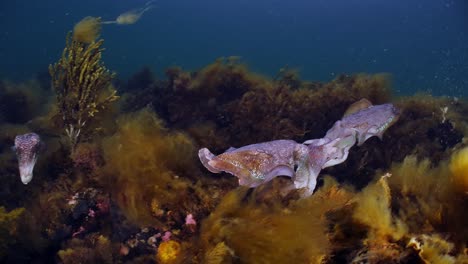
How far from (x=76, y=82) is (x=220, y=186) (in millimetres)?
2752

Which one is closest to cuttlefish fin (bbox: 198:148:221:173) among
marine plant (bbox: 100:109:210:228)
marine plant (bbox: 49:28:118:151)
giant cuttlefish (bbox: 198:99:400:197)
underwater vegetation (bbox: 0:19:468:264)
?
giant cuttlefish (bbox: 198:99:400:197)

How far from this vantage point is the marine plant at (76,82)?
460 cm

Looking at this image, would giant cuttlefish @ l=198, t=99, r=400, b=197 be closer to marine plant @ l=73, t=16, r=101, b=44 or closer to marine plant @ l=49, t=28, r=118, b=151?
marine plant @ l=49, t=28, r=118, b=151

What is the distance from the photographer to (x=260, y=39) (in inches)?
3703

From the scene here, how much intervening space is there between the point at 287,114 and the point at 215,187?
2.41 metres

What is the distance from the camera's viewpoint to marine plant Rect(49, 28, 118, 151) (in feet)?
15.1

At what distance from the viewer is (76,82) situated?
464 centimetres

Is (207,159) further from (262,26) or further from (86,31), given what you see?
(262,26)

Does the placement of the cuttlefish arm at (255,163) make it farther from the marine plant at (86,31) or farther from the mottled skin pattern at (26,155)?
the marine plant at (86,31)

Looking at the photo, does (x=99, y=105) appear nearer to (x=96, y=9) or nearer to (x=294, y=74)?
(x=294, y=74)

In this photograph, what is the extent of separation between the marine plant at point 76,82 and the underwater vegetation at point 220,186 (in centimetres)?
2

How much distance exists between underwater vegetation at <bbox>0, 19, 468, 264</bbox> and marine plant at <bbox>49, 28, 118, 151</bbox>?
2 cm

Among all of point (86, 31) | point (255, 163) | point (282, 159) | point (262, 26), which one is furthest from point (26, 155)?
point (262, 26)

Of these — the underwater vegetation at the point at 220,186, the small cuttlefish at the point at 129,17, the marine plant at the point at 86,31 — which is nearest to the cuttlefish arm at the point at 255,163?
the underwater vegetation at the point at 220,186
